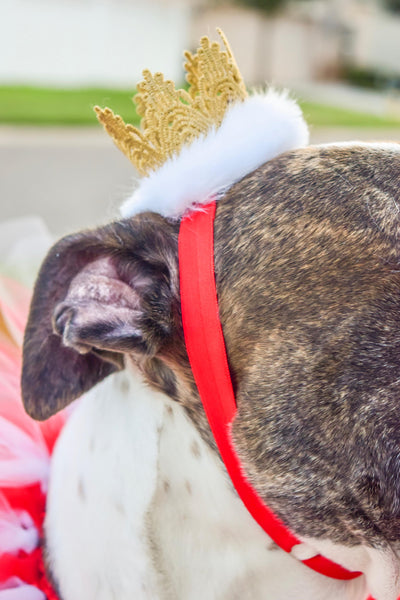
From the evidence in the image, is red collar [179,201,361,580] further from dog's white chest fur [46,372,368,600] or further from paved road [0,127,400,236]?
paved road [0,127,400,236]

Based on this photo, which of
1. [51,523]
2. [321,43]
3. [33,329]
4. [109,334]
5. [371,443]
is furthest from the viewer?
[321,43]

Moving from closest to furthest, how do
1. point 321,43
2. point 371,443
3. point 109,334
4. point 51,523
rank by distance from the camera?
1. point 371,443
2. point 109,334
3. point 51,523
4. point 321,43

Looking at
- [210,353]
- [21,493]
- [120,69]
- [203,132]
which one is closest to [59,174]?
[21,493]

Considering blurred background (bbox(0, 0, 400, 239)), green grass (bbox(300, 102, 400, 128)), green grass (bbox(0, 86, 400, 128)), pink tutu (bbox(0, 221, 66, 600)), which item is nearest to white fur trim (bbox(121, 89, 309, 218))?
blurred background (bbox(0, 0, 400, 239))

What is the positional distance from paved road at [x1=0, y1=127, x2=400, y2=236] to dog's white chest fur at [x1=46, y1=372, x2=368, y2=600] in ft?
13.3

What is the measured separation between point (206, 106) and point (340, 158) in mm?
318

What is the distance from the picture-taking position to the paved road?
251 inches

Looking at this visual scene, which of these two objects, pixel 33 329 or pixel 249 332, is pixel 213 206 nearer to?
pixel 249 332

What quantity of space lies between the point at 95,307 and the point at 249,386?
366mm

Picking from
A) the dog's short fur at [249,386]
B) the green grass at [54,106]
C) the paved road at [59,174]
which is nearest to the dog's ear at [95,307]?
the dog's short fur at [249,386]

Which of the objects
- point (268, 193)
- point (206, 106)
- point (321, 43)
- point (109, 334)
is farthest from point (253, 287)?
point (321, 43)

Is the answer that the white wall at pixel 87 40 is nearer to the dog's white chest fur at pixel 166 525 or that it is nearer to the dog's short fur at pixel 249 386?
the dog's short fur at pixel 249 386

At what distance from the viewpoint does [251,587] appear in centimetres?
157

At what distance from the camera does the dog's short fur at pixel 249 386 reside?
1.43 meters
